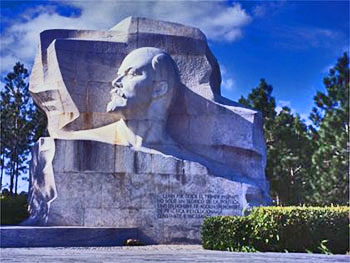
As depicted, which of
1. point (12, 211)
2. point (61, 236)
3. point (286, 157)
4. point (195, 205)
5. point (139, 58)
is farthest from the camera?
point (286, 157)

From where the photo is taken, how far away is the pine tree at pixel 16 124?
26.1m

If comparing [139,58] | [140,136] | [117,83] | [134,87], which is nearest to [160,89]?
[134,87]

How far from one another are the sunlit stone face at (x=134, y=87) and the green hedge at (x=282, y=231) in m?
4.06

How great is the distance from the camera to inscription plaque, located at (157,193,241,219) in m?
12.1

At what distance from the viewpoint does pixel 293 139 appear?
95.1ft

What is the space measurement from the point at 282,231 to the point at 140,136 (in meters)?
4.73

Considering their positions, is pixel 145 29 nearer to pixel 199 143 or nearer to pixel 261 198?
pixel 199 143

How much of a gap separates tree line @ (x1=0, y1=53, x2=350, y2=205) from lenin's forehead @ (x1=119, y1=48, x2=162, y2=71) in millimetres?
13765

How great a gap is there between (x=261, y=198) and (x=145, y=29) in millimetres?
5903

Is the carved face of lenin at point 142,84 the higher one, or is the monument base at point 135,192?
the carved face of lenin at point 142,84

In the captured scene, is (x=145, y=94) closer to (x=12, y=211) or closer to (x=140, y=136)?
(x=140, y=136)

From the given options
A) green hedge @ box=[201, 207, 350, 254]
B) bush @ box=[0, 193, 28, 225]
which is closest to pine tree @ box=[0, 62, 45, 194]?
bush @ box=[0, 193, 28, 225]

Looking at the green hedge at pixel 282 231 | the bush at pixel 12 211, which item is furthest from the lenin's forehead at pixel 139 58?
the bush at pixel 12 211

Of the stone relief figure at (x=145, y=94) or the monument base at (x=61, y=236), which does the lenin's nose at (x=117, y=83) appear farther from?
the monument base at (x=61, y=236)
